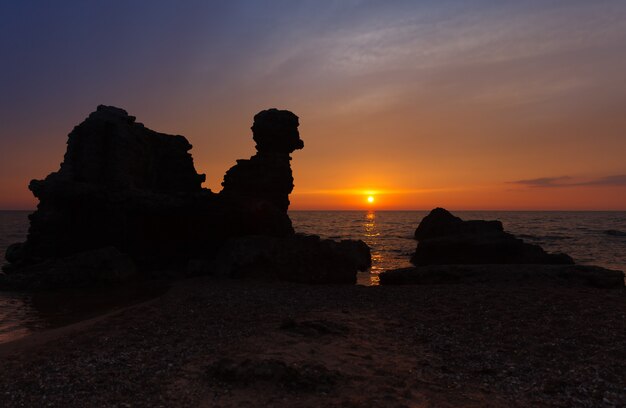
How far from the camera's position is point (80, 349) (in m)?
12.1

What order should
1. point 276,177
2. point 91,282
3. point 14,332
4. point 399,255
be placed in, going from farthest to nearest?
point 399,255 < point 276,177 < point 91,282 < point 14,332

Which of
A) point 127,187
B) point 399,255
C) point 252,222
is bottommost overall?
point 399,255

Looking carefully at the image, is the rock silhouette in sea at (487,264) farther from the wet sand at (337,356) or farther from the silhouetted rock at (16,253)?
the silhouetted rock at (16,253)

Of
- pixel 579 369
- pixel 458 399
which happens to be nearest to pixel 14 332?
pixel 458 399

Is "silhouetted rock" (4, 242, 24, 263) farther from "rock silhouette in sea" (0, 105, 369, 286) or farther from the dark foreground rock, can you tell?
the dark foreground rock

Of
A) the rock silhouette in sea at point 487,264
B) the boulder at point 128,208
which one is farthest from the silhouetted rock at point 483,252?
the boulder at point 128,208

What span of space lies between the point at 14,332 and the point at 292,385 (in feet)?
41.6

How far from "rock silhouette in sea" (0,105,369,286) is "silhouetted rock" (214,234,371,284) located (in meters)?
0.30

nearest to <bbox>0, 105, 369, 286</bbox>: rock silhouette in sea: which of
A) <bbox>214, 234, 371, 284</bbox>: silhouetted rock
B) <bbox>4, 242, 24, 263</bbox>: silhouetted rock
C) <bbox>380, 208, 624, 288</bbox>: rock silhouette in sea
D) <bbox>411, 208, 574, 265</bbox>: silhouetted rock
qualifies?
<bbox>4, 242, 24, 263</bbox>: silhouetted rock

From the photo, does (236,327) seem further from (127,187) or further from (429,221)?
(429,221)

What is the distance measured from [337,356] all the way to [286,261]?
15345 millimetres

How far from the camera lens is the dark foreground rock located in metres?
21.7

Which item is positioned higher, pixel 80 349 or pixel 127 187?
pixel 127 187

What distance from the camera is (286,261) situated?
1031 inches
